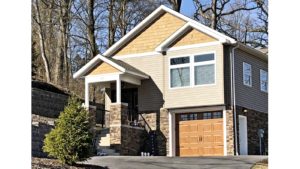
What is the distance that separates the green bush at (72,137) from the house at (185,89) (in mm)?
5646

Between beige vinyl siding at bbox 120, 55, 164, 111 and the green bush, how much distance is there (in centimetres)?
669

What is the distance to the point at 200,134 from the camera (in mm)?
15977

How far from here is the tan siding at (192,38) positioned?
16123 mm

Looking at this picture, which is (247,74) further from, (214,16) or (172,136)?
(214,16)

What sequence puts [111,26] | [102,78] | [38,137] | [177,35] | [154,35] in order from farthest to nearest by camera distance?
[111,26] < [154,35] < [102,78] < [177,35] < [38,137]

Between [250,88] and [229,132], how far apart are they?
2066 millimetres

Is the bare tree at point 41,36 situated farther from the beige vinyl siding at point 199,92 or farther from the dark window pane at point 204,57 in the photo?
the dark window pane at point 204,57

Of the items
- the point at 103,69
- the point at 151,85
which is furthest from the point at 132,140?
the point at 103,69

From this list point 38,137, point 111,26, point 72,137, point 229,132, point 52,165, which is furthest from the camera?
point 111,26

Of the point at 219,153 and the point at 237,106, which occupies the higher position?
the point at 237,106
